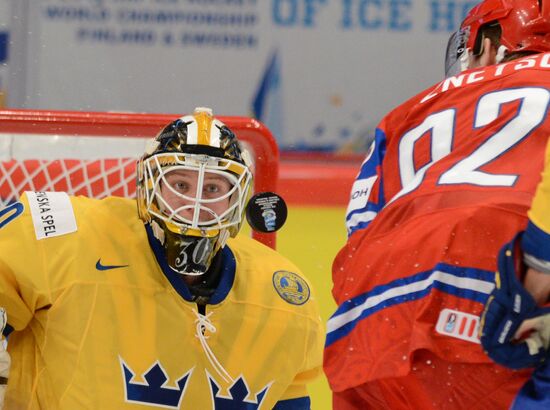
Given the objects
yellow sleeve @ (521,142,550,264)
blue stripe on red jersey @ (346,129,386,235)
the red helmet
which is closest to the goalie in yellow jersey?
blue stripe on red jersey @ (346,129,386,235)

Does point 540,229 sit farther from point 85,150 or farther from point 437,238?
point 85,150

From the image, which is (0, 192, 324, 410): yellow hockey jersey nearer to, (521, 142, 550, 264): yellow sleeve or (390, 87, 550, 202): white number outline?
(390, 87, 550, 202): white number outline

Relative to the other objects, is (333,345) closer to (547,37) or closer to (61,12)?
(547,37)

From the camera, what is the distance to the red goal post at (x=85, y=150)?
304cm

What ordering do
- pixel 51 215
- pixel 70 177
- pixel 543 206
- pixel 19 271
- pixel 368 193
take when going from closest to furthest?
pixel 543 206 < pixel 368 193 < pixel 19 271 < pixel 51 215 < pixel 70 177

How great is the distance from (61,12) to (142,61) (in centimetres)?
59

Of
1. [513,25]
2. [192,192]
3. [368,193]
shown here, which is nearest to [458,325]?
[368,193]

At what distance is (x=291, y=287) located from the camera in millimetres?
2572

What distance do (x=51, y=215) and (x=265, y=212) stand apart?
0.52 meters

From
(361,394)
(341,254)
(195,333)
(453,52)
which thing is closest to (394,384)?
(361,394)

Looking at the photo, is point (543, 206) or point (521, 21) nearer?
point (543, 206)

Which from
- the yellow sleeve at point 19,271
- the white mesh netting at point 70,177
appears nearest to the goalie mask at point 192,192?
the yellow sleeve at point 19,271

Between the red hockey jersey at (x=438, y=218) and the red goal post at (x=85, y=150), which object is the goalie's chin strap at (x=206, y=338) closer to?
the red hockey jersey at (x=438, y=218)

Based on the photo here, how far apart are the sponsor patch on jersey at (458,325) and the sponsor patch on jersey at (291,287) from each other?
801 mm
